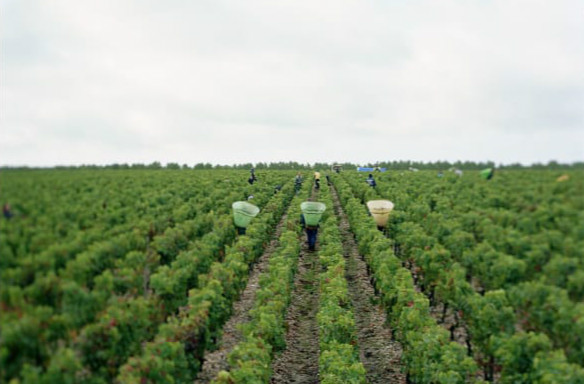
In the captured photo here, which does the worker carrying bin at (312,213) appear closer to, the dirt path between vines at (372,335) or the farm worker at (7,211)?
the dirt path between vines at (372,335)

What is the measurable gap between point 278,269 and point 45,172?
977 cm

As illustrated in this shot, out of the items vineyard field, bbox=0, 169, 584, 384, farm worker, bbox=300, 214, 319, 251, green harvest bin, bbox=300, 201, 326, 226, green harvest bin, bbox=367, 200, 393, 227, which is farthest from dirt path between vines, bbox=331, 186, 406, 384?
farm worker, bbox=300, 214, 319, 251

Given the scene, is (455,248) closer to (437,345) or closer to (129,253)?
(437,345)

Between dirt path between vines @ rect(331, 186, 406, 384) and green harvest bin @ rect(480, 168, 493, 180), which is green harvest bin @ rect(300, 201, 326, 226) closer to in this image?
dirt path between vines @ rect(331, 186, 406, 384)

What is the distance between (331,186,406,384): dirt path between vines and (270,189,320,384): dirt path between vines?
1.50 meters

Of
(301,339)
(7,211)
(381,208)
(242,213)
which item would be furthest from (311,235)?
(7,211)

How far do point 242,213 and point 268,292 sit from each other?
7636 mm

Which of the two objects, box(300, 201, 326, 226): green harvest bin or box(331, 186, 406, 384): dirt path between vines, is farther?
box(300, 201, 326, 226): green harvest bin

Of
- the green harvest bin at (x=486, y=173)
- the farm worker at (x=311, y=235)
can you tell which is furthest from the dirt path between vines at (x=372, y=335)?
the green harvest bin at (x=486, y=173)

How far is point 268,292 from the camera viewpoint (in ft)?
44.0

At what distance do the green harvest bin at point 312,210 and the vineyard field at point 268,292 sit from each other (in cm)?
465

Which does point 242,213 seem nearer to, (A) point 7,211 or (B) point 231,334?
(B) point 231,334

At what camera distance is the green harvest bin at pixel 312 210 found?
74.7 ft

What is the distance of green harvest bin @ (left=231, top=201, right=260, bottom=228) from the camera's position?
20.5 m
